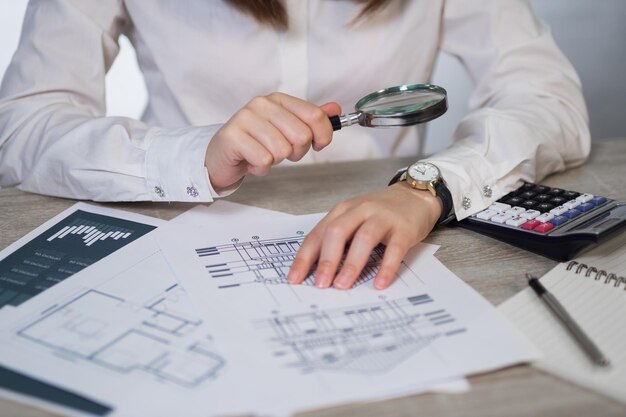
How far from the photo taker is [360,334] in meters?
0.71

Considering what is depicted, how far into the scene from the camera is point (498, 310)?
0.75 metres

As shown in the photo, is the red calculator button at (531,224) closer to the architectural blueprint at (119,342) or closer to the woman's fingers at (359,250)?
the woman's fingers at (359,250)

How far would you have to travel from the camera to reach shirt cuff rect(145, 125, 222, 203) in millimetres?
1013

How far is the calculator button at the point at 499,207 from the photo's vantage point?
0.97 meters

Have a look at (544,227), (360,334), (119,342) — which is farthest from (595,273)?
(119,342)

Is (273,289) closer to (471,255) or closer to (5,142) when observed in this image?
(471,255)

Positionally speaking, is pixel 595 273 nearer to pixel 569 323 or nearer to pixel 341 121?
pixel 569 323

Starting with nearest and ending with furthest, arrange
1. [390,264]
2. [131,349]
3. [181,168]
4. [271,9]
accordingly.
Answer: [131,349], [390,264], [181,168], [271,9]

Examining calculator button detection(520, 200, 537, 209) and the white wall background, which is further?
the white wall background

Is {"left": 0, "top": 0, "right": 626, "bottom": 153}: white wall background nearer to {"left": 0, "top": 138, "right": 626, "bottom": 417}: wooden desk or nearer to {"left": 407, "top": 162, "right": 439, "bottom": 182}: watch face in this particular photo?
{"left": 0, "top": 138, "right": 626, "bottom": 417}: wooden desk

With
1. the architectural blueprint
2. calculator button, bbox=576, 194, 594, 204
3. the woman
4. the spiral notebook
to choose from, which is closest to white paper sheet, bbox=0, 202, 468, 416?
the architectural blueprint

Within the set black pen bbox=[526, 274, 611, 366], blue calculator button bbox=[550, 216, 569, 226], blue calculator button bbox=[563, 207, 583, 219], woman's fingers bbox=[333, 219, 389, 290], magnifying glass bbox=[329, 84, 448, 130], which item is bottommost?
blue calculator button bbox=[563, 207, 583, 219]

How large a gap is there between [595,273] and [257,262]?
0.38 m

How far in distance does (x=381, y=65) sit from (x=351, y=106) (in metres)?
0.09
